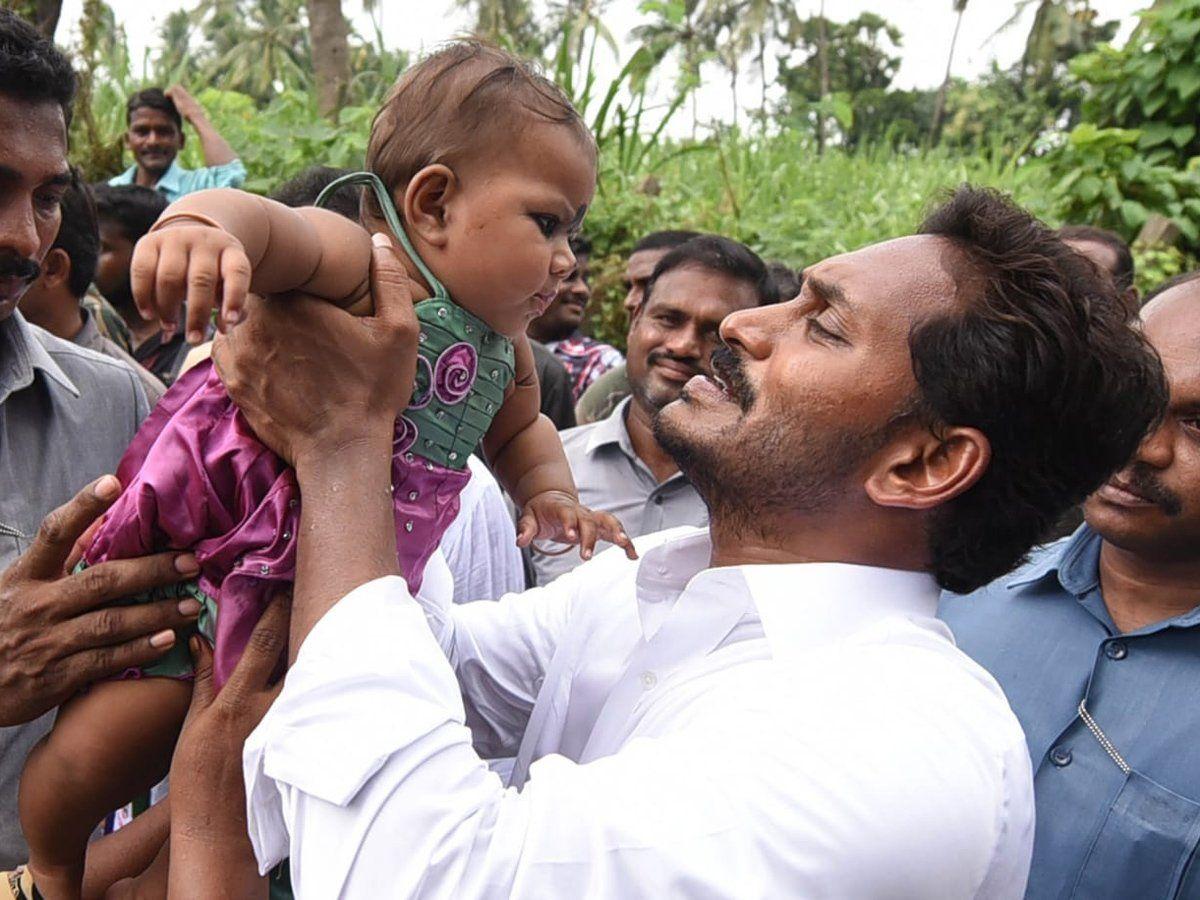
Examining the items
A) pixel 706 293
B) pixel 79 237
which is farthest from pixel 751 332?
pixel 79 237

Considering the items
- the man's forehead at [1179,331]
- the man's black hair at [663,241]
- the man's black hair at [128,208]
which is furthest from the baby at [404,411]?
the man's black hair at [128,208]

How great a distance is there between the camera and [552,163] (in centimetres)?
222

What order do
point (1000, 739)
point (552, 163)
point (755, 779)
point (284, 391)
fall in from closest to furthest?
point (755, 779) → point (1000, 739) → point (284, 391) → point (552, 163)

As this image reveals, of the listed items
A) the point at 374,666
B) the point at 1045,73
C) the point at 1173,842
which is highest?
the point at 374,666

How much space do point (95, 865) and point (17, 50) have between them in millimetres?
1672

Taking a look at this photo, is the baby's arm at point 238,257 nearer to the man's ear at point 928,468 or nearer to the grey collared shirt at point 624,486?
the man's ear at point 928,468

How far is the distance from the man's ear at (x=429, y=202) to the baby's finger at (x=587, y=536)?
63cm

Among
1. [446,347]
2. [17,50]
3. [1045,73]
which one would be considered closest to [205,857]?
[446,347]

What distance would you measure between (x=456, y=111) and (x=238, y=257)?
2.75 feet

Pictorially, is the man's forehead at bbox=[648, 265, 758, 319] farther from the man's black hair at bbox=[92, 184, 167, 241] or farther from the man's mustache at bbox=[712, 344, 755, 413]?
the man's black hair at bbox=[92, 184, 167, 241]

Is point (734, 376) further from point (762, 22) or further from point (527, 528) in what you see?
point (762, 22)

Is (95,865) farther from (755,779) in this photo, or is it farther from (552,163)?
(552,163)

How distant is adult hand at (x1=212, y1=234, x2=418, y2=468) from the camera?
1.83 metres

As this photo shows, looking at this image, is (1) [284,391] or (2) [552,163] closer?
(1) [284,391]
